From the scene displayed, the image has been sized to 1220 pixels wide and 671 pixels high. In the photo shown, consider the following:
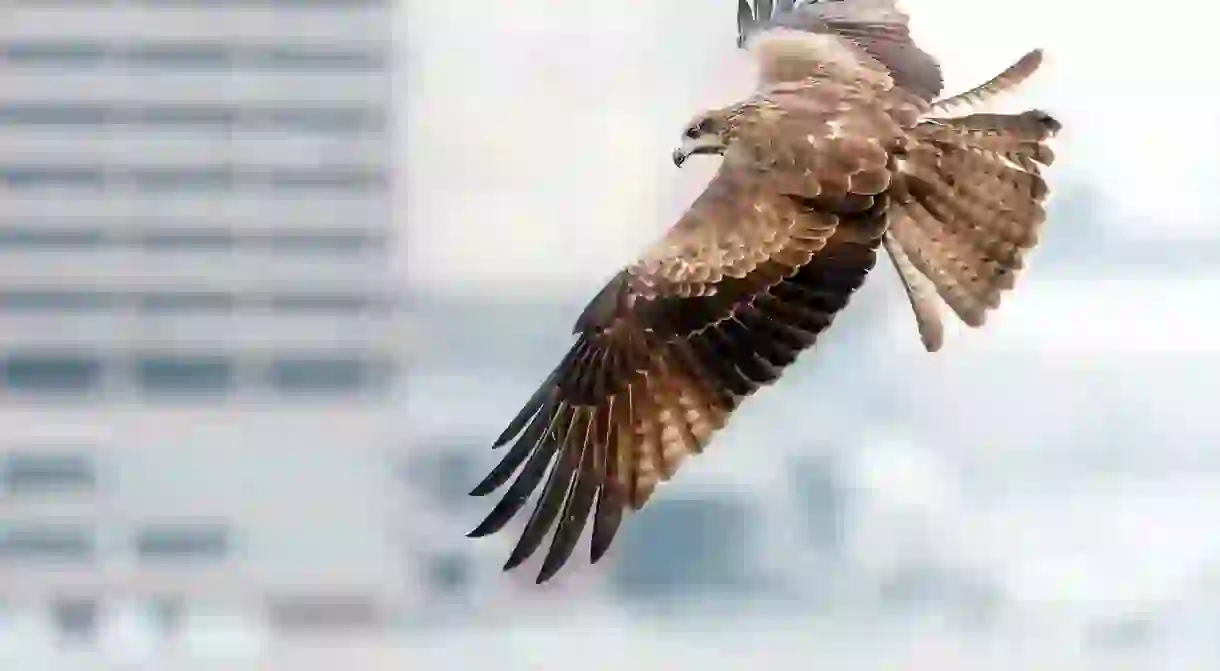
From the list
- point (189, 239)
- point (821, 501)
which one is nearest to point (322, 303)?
point (189, 239)

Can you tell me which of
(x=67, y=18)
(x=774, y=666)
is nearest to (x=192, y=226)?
(x=67, y=18)

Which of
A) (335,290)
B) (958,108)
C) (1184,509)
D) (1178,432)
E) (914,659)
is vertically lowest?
(914,659)

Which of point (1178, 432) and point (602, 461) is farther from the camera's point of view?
point (1178, 432)

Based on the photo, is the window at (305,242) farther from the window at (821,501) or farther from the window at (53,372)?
the window at (821,501)

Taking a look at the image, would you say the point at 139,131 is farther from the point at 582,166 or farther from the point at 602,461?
the point at 602,461

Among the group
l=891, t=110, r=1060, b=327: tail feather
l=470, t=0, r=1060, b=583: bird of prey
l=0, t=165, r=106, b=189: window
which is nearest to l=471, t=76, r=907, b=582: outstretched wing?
l=470, t=0, r=1060, b=583: bird of prey

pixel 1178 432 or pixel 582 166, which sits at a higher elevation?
pixel 582 166
